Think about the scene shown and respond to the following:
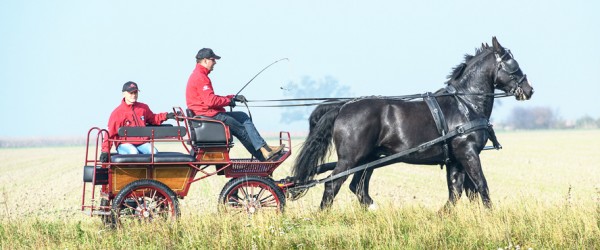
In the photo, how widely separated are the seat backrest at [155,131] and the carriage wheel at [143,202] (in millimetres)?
503

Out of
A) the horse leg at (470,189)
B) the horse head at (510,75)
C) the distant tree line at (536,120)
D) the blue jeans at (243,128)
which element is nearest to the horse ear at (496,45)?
the horse head at (510,75)

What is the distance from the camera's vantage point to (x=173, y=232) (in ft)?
26.1

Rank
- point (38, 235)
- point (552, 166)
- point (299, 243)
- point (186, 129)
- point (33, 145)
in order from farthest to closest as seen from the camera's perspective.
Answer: point (33, 145) < point (552, 166) < point (186, 129) < point (38, 235) < point (299, 243)

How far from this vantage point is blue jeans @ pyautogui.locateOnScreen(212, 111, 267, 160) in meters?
9.20

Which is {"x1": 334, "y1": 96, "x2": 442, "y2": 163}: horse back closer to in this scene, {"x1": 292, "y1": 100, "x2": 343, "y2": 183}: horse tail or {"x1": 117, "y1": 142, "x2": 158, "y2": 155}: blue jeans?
{"x1": 292, "y1": 100, "x2": 343, "y2": 183}: horse tail

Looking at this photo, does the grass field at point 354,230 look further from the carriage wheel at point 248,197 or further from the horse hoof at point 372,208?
the carriage wheel at point 248,197

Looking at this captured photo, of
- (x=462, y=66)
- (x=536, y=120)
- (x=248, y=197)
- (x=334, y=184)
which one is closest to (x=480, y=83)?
(x=462, y=66)

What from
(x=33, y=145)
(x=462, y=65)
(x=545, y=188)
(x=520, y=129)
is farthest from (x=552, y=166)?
(x=520, y=129)

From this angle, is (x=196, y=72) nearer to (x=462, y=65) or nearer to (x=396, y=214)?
(x=396, y=214)

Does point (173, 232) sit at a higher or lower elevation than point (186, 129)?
lower

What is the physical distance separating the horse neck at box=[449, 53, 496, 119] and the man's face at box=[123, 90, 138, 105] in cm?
395

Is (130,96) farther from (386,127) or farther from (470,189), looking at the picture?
(470,189)

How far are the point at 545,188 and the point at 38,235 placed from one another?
41.9 feet

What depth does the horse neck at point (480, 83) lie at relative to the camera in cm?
1012
